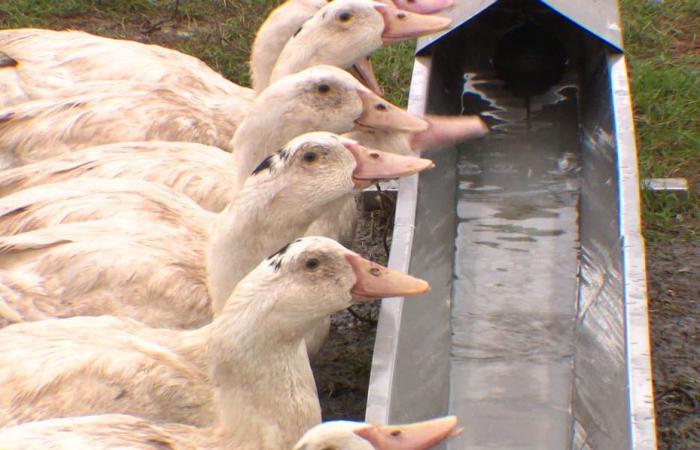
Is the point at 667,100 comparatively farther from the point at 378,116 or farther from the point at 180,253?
the point at 180,253

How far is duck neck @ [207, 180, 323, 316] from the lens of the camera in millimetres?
4125

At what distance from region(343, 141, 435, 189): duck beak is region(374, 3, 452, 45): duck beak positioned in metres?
1.36

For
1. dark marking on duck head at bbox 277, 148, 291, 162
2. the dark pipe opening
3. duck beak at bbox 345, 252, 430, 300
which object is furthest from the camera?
the dark pipe opening

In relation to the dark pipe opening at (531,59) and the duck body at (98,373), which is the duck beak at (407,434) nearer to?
the duck body at (98,373)

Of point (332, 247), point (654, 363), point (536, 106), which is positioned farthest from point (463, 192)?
point (332, 247)

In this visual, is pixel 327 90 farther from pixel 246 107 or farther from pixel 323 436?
pixel 323 436

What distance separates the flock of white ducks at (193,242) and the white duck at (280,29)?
0.04 feet

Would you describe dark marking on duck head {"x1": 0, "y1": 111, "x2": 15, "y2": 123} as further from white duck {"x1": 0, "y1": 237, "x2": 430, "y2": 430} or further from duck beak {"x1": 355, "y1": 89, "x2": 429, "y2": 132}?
white duck {"x1": 0, "y1": 237, "x2": 430, "y2": 430}

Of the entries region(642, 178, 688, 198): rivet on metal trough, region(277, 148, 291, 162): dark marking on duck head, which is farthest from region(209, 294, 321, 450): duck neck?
region(642, 178, 688, 198): rivet on metal trough

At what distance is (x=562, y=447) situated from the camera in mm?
4496

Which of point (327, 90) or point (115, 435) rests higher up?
point (327, 90)

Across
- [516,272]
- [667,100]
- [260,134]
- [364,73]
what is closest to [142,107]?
[260,134]

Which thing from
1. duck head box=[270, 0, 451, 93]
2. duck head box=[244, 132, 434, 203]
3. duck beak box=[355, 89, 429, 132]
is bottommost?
duck head box=[244, 132, 434, 203]

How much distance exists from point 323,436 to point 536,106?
401cm
